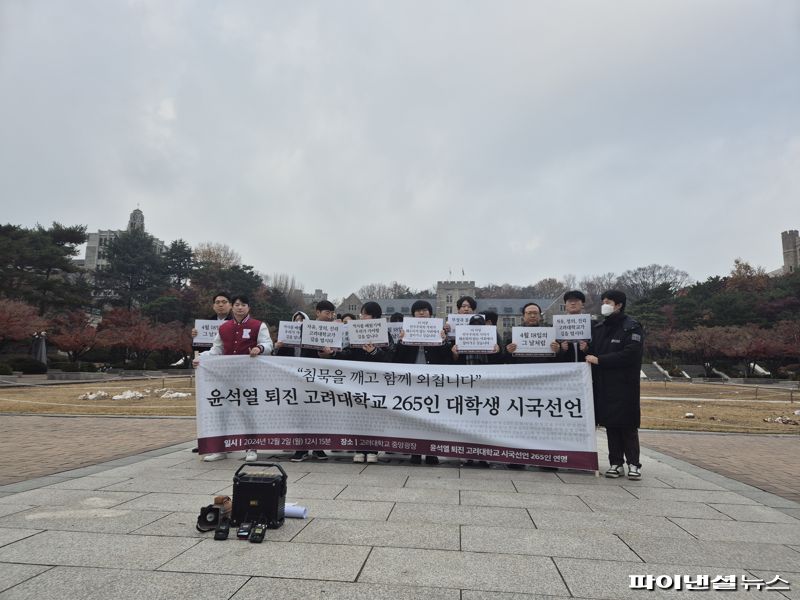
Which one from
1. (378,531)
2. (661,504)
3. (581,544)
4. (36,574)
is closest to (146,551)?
(36,574)

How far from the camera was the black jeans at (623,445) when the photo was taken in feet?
16.4

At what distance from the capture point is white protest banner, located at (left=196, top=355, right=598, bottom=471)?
529 centimetres

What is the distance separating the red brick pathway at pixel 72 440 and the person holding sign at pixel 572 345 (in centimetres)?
580

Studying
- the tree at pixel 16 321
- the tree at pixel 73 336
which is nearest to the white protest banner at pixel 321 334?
the tree at pixel 16 321

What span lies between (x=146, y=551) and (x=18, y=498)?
2.04 metres

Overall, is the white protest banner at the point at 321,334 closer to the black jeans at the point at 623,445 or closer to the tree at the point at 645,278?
the black jeans at the point at 623,445

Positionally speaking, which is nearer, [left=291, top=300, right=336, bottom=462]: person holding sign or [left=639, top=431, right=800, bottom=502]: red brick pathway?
[left=639, top=431, right=800, bottom=502]: red brick pathway

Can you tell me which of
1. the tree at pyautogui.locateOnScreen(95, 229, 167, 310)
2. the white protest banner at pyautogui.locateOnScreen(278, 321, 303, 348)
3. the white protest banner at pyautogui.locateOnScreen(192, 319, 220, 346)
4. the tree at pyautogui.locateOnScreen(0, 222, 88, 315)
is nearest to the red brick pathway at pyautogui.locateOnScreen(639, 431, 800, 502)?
the white protest banner at pyautogui.locateOnScreen(278, 321, 303, 348)

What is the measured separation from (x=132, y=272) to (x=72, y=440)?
1940 inches

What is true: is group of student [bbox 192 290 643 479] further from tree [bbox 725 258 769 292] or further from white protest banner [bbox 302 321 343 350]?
tree [bbox 725 258 769 292]

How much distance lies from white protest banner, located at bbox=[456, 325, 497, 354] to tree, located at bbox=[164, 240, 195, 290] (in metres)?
52.6

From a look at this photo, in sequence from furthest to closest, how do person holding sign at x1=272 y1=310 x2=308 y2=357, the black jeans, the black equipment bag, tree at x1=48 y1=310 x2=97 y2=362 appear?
1. tree at x1=48 y1=310 x2=97 y2=362
2. person holding sign at x1=272 y1=310 x2=308 y2=357
3. the black jeans
4. the black equipment bag

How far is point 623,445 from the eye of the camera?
5184 millimetres

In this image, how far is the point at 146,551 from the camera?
2793 mm
